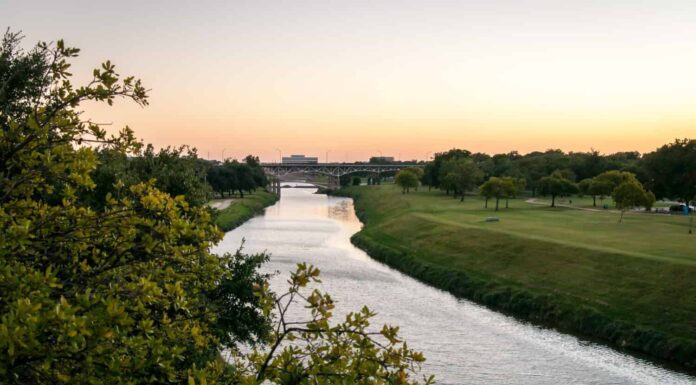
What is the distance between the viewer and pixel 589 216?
69375mm

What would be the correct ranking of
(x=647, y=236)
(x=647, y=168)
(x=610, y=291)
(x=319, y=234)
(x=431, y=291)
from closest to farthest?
(x=610, y=291)
(x=431, y=291)
(x=647, y=236)
(x=647, y=168)
(x=319, y=234)

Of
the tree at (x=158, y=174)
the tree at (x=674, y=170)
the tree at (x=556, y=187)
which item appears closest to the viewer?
the tree at (x=158, y=174)

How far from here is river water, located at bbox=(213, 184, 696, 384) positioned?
27.2 m

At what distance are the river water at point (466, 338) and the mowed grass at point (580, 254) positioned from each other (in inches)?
156

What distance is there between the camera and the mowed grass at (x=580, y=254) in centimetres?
3428

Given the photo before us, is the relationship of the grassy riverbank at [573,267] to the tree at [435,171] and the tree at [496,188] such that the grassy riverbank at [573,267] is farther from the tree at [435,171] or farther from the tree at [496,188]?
the tree at [435,171]

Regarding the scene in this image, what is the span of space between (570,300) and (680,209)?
44.4 metres

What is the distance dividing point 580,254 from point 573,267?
2.13m

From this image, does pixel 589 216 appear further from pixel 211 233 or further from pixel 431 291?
pixel 211 233

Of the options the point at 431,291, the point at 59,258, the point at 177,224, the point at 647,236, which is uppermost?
the point at 177,224

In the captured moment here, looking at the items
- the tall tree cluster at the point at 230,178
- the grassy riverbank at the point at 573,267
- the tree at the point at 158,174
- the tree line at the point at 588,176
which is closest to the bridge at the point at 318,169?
the tall tree cluster at the point at 230,178

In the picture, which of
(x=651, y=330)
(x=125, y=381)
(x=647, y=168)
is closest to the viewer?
(x=125, y=381)

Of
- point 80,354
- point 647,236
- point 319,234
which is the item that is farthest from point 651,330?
point 319,234

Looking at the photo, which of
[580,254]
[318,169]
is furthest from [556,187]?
[318,169]
